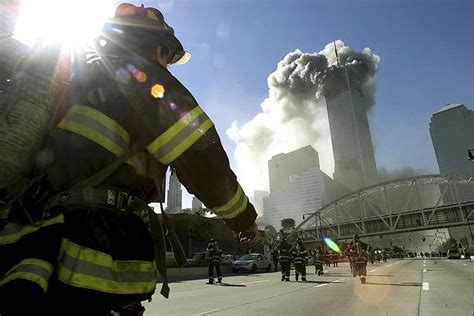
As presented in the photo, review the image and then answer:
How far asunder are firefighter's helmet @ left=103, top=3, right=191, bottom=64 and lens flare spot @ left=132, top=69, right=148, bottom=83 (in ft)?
1.09

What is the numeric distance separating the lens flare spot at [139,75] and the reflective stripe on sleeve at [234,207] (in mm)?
A: 756

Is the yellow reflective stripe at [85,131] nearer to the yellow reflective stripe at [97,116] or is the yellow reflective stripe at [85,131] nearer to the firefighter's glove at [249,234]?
the yellow reflective stripe at [97,116]

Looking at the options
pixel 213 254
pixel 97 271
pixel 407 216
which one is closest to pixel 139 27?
pixel 97 271

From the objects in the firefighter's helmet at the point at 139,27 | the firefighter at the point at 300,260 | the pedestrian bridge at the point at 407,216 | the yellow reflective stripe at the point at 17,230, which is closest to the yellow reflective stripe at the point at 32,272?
the yellow reflective stripe at the point at 17,230

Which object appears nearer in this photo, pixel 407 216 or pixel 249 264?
pixel 249 264

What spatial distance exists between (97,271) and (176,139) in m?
0.69

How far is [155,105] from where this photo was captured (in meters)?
1.78

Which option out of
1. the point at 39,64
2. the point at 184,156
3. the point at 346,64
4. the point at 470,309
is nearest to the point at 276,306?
the point at 470,309

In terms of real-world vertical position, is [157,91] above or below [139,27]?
below

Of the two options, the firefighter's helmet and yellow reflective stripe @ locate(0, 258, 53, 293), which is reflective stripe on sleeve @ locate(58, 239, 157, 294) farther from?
the firefighter's helmet

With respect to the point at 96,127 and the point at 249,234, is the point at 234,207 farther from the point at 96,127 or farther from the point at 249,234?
the point at 96,127

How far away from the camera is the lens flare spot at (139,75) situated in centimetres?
180

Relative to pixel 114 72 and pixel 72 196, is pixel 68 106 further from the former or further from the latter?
pixel 72 196

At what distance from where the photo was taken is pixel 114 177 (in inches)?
69.1
